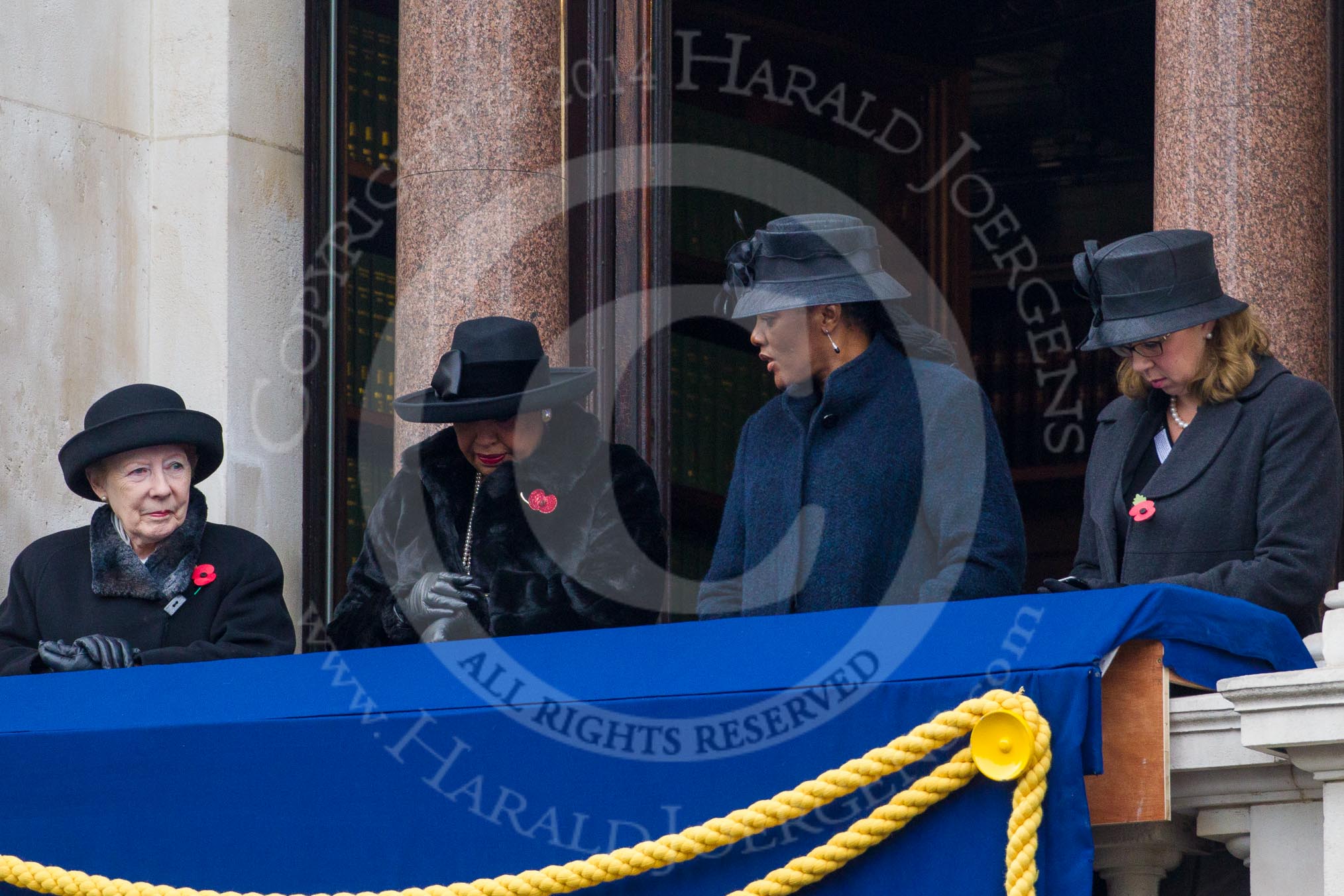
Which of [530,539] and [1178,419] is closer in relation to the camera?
[1178,419]

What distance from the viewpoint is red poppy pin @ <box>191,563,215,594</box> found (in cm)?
472

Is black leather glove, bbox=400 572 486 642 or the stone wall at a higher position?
the stone wall

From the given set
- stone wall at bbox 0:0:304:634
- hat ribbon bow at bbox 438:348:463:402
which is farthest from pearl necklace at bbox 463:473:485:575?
stone wall at bbox 0:0:304:634

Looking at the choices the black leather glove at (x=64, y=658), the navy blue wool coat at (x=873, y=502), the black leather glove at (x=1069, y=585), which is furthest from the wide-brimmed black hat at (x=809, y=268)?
the black leather glove at (x=64, y=658)

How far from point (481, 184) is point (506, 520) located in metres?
1.88

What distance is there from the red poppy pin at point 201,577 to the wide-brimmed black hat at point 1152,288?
6.49 feet

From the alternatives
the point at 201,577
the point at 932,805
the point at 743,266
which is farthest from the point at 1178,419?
the point at 201,577

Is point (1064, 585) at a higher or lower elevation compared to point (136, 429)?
lower

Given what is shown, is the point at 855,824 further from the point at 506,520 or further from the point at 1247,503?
the point at 506,520

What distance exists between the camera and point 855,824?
3.06 meters

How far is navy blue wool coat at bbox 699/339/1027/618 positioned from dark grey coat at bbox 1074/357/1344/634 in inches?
11.2

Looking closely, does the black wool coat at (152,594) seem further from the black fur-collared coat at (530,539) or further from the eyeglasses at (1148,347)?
the eyeglasses at (1148,347)

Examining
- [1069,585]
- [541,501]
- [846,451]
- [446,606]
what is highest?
[846,451]

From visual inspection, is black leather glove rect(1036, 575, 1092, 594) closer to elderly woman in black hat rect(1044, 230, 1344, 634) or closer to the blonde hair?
elderly woman in black hat rect(1044, 230, 1344, 634)
